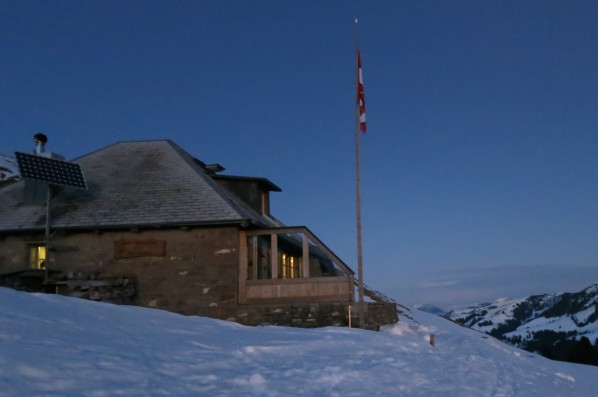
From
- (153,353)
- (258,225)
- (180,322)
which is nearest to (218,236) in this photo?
(258,225)

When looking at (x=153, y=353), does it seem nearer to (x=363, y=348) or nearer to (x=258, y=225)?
(x=363, y=348)

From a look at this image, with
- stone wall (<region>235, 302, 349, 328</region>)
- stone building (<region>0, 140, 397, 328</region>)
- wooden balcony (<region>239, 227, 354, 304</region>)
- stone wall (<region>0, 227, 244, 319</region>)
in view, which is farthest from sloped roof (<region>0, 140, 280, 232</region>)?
stone wall (<region>235, 302, 349, 328</region>)

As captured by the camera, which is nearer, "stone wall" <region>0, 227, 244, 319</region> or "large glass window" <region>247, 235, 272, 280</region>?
"stone wall" <region>0, 227, 244, 319</region>

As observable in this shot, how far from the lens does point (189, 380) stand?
5.97 metres

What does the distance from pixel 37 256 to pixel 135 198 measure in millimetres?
3719

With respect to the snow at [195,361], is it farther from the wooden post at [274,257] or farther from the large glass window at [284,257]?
the large glass window at [284,257]

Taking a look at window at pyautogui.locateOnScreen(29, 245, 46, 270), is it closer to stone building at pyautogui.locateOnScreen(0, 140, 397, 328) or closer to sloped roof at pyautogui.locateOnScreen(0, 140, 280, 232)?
stone building at pyautogui.locateOnScreen(0, 140, 397, 328)

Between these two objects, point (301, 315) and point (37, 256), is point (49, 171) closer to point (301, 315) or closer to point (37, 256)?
point (37, 256)

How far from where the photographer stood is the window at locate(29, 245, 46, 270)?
1936 cm

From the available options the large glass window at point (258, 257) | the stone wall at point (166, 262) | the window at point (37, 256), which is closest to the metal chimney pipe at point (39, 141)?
the stone wall at point (166, 262)

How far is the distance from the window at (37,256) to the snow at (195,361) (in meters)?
11.0

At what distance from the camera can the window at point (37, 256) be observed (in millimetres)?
19359

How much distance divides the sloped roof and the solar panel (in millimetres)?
917

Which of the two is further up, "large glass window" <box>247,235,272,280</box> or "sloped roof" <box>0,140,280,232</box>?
"sloped roof" <box>0,140,280,232</box>
